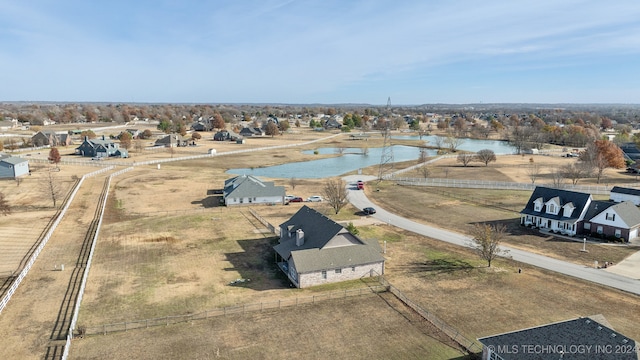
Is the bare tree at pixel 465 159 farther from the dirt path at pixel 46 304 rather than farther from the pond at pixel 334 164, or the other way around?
the dirt path at pixel 46 304

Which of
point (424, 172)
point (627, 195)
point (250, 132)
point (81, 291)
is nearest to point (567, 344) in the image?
point (81, 291)

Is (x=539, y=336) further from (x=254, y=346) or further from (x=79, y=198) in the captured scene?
(x=79, y=198)

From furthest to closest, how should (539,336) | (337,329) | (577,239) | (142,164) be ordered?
1. (142,164)
2. (577,239)
3. (337,329)
4. (539,336)

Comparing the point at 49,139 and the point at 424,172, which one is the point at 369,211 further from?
the point at 49,139

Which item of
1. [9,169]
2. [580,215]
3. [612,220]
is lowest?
[612,220]

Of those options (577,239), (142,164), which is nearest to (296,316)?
(577,239)

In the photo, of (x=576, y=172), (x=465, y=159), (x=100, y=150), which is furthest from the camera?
(x=100, y=150)

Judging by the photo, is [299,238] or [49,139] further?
[49,139]
